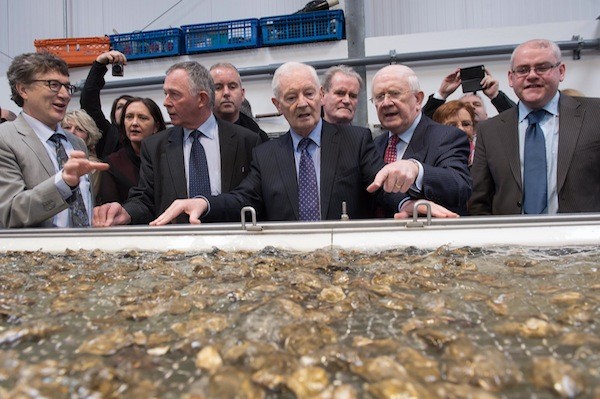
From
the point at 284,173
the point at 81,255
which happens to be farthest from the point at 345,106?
the point at 81,255

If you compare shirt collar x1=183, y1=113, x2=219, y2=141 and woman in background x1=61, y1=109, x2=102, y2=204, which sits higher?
woman in background x1=61, y1=109, x2=102, y2=204

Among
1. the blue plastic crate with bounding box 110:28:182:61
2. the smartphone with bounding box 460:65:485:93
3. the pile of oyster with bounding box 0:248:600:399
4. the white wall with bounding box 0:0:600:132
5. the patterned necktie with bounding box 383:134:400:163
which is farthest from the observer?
the blue plastic crate with bounding box 110:28:182:61

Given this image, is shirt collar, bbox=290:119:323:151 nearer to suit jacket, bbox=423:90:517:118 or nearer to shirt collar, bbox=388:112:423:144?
shirt collar, bbox=388:112:423:144

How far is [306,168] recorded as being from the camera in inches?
67.9

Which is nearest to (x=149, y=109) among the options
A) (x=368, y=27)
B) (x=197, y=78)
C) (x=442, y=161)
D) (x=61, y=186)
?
(x=197, y=78)

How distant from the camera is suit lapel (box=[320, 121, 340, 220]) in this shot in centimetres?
166

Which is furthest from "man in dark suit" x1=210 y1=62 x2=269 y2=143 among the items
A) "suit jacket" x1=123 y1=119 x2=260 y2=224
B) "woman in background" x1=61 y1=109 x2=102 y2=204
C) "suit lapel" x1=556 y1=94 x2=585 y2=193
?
"suit lapel" x1=556 y1=94 x2=585 y2=193

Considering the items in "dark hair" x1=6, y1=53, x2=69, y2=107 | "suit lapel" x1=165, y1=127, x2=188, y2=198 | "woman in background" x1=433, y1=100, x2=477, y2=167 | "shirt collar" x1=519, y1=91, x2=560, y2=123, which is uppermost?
"dark hair" x1=6, y1=53, x2=69, y2=107

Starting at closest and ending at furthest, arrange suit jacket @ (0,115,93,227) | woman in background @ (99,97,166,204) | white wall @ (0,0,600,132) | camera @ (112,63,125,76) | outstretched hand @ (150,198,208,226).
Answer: outstretched hand @ (150,198,208,226) < suit jacket @ (0,115,93,227) < woman in background @ (99,97,166,204) < camera @ (112,63,125,76) < white wall @ (0,0,600,132)

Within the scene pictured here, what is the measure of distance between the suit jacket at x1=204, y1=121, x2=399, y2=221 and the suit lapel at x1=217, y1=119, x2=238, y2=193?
6.5 inches

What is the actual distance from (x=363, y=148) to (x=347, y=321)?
120 cm

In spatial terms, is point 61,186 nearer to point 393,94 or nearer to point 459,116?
point 393,94

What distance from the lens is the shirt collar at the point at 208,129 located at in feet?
6.49

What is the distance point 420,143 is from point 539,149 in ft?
1.45
